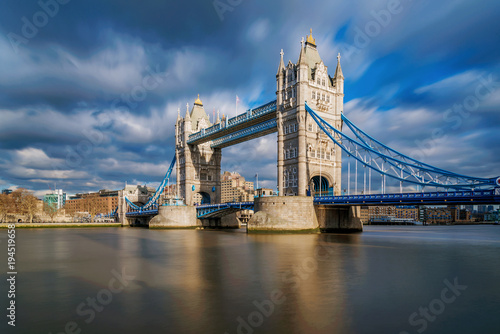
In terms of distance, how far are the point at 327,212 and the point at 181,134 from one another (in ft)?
132

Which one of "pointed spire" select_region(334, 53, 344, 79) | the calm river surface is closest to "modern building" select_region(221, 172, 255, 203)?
"pointed spire" select_region(334, 53, 344, 79)

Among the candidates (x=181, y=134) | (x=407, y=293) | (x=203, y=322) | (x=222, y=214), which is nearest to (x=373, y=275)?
(x=407, y=293)

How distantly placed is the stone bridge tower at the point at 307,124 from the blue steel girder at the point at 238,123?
344 centimetres

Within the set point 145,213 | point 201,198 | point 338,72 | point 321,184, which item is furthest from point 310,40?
point 145,213

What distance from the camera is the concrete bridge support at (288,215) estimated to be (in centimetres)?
3600

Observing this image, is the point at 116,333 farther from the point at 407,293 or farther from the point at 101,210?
the point at 101,210

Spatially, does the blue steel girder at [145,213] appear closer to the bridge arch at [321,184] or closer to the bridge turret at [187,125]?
the bridge turret at [187,125]

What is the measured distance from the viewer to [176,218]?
55.8m

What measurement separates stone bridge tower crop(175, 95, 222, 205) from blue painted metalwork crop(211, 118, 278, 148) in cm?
415

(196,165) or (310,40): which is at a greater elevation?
(310,40)

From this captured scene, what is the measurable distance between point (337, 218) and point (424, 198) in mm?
12231

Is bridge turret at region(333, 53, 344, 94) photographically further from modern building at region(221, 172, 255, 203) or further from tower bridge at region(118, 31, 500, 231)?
modern building at region(221, 172, 255, 203)

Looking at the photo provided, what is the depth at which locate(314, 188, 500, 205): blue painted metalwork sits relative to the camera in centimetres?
2712

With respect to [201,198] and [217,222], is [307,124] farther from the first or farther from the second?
[201,198]
